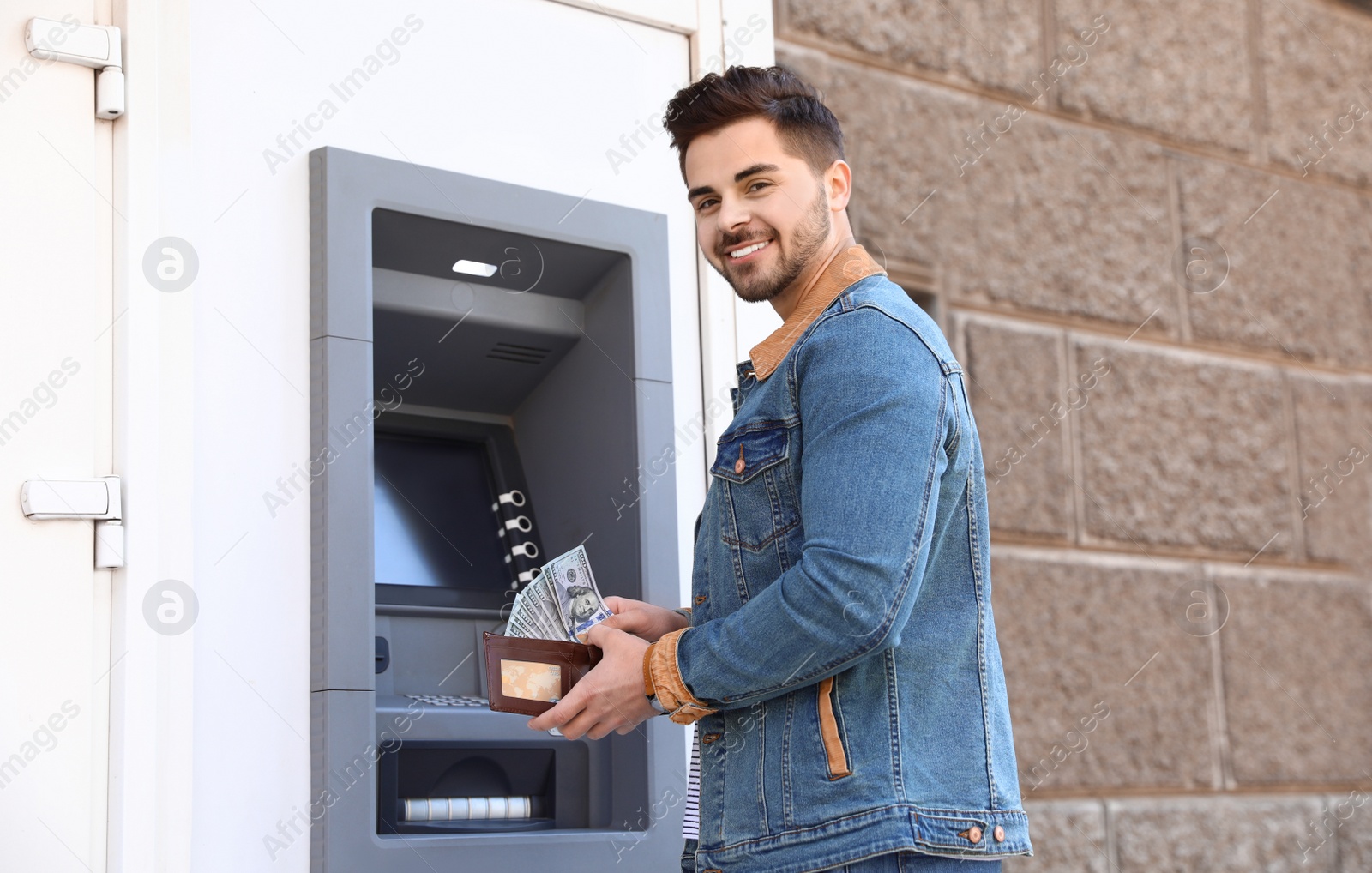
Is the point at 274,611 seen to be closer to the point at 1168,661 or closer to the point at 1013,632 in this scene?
the point at 1013,632

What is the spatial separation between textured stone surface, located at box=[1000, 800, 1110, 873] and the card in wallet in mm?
1544

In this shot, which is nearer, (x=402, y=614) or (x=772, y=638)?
(x=772, y=638)

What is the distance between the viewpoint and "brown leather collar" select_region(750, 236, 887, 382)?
1.76m

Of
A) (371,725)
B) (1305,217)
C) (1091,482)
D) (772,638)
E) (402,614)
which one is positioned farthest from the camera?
(1305,217)

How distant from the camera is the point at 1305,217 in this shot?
148 inches

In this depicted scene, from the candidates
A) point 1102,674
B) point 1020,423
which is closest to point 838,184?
point 1020,423

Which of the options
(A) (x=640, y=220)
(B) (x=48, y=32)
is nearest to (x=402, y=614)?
(A) (x=640, y=220)

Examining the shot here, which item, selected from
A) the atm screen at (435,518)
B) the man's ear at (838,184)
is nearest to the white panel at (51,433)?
the atm screen at (435,518)

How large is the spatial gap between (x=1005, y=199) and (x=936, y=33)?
414 mm

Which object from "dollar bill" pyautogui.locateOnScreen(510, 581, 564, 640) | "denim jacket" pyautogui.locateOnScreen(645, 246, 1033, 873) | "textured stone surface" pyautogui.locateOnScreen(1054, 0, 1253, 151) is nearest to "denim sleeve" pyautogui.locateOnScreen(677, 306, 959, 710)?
"denim jacket" pyautogui.locateOnScreen(645, 246, 1033, 873)

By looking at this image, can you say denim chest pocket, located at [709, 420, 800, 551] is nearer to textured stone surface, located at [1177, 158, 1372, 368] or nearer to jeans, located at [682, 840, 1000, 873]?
jeans, located at [682, 840, 1000, 873]

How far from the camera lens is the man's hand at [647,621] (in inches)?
78.0

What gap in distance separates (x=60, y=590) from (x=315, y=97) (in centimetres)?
90

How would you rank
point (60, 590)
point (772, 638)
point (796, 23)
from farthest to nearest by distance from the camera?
point (796, 23) < point (60, 590) < point (772, 638)
